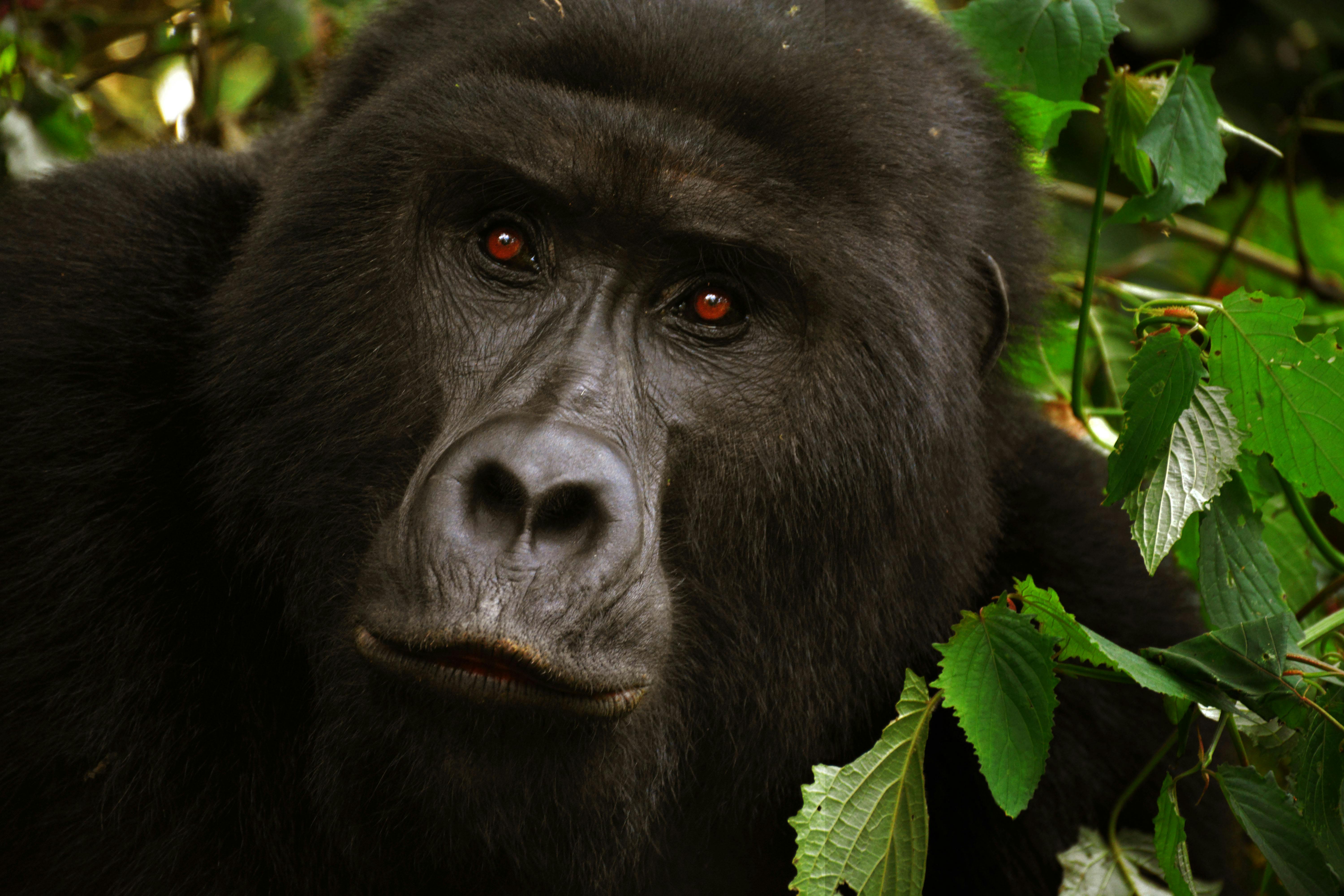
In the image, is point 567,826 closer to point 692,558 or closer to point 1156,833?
point 692,558

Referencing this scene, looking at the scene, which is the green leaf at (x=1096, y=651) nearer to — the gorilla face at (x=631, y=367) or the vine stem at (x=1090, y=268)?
the gorilla face at (x=631, y=367)

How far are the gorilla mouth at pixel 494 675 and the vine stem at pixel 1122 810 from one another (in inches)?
54.5

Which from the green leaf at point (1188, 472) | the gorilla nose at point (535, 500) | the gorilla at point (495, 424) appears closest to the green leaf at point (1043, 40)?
the gorilla at point (495, 424)

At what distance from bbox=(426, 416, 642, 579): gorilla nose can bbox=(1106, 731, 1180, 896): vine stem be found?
1.42m

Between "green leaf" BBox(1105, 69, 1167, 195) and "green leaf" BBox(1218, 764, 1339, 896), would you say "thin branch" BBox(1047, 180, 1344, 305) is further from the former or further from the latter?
"green leaf" BBox(1218, 764, 1339, 896)

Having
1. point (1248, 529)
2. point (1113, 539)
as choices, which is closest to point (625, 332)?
point (1248, 529)

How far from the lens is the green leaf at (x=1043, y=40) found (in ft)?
10.6

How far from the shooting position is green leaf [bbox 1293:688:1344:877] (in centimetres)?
232

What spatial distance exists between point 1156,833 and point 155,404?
2357 millimetres

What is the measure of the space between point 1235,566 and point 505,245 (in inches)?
65.8

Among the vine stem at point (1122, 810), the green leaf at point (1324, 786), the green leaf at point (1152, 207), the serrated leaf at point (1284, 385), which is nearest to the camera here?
the green leaf at point (1324, 786)

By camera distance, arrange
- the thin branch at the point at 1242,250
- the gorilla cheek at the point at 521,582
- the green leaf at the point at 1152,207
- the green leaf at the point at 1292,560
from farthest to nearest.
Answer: the thin branch at the point at 1242,250 → the green leaf at the point at 1292,560 → the green leaf at the point at 1152,207 → the gorilla cheek at the point at 521,582

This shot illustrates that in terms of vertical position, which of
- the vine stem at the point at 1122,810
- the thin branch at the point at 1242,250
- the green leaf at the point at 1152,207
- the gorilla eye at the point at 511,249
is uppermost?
the gorilla eye at the point at 511,249

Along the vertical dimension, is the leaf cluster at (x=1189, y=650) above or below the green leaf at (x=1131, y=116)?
below
